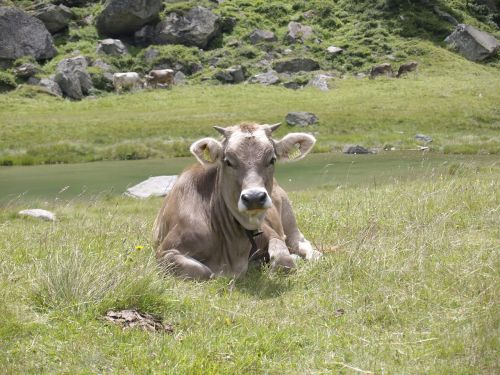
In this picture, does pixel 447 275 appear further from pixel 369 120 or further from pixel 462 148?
pixel 369 120

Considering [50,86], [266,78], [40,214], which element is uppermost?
[40,214]

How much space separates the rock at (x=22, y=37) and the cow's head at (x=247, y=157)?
204 feet

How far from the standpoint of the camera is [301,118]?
123 feet

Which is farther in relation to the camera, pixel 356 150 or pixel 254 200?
pixel 356 150

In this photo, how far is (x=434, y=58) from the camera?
2557 inches

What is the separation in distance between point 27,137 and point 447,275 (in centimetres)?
3064

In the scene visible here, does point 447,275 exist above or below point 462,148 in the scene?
above

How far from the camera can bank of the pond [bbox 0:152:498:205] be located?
71.0ft

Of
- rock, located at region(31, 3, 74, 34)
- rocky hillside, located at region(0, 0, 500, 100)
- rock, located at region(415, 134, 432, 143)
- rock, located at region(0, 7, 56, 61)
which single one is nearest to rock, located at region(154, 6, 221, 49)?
rocky hillside, located at region(0, 0, 500, 100)

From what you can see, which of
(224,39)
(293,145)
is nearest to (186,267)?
(293,145)

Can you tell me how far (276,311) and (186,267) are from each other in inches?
72.3

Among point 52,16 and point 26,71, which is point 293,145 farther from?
point 52,16

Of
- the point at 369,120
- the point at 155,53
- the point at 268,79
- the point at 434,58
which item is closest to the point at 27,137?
the point at 369,120

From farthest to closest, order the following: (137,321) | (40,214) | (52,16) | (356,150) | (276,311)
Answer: (52,16)
(356,150)
(40,214)
(276,311)
(137,321)
